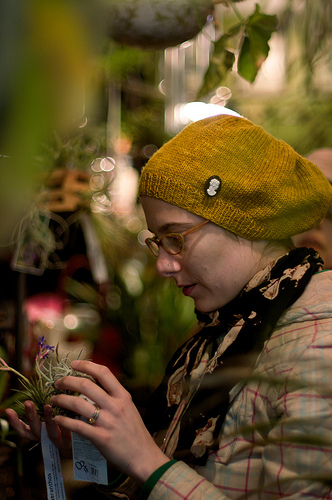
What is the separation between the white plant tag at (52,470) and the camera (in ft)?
3.18

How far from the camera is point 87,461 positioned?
3.03 ft

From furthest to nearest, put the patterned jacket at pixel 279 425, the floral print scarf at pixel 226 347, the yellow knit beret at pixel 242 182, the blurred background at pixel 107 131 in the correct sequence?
the yellow knit beret at pixel 242 182
the floral print scarf at pixel 226 347
the patterned jacket at pixel 279 425
the blurred background at pixel 107 131

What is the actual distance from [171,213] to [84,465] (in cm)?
55

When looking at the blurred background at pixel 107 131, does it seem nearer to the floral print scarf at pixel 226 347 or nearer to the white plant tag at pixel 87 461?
the white plant tag at pixel 87 461

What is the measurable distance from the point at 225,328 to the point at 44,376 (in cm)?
42

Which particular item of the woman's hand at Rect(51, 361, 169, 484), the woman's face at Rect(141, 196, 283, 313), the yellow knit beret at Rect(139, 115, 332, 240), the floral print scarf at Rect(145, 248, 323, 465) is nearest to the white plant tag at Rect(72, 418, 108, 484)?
the woman's hand at Rect(51, 361, 169, 484)

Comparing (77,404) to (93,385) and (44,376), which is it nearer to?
(93,385)

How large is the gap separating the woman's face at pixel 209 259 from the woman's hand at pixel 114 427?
1.06 ft

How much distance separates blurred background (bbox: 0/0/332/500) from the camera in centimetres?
17

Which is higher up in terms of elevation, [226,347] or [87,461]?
[226,347]

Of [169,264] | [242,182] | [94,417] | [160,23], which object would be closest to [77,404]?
[94,417]

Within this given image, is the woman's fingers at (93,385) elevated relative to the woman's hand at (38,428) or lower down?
elevated

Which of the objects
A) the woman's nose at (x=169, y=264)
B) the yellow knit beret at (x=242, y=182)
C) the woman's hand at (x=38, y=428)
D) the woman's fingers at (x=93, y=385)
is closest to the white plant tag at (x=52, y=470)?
the woman's hand at (x=38, y=428)

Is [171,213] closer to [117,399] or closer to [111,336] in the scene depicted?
[117,399]
